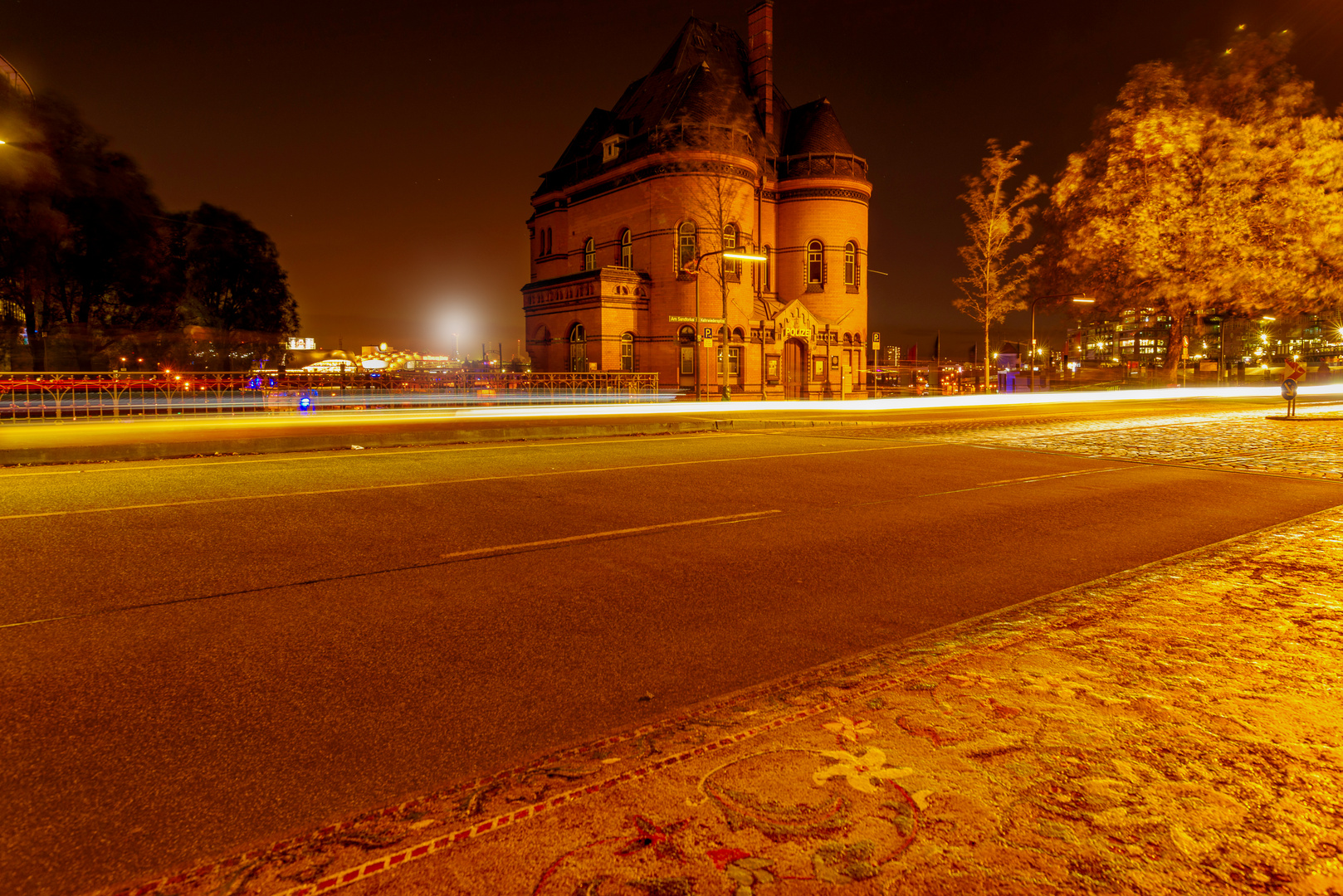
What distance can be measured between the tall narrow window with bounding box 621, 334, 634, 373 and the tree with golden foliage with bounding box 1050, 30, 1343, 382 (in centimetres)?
2599

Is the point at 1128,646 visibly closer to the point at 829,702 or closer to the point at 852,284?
the point at 829,702

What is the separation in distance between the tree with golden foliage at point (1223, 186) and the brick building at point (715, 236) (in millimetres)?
13845

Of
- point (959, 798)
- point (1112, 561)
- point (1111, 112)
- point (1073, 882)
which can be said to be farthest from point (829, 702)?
point (1111, 112)

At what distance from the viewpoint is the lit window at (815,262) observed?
44312 mm

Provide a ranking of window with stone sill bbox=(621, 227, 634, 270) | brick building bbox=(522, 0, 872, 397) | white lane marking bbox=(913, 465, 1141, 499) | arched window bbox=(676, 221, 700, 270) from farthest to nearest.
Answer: window with stone sill bbox=(621, 227, 634, 270), arched window bbox=(676, 221, 700, 270), brick building bbox=(522, 0, 872, 397), white lane marking bbox=(913, 465, 1141, 499)

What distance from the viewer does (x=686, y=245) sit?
4162cm

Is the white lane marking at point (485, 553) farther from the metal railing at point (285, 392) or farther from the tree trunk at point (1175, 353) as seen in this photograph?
the tree trunk at point (1175, 353)

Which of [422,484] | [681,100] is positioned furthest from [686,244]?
[422,484]

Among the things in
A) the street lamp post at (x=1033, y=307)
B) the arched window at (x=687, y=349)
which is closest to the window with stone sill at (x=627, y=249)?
the arched window at (x=687, y=349)

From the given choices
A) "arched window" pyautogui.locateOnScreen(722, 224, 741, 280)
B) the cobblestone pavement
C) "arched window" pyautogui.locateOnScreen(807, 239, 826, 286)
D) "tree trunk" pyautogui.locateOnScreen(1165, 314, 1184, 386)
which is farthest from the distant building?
the cobblestone pavement

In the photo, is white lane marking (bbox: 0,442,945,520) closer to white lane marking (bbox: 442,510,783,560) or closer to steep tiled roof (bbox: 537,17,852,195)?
white lane marking (bbox: 442,510,783,560)

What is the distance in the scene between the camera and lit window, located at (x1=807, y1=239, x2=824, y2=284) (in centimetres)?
4431

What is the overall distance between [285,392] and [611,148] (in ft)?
83.2

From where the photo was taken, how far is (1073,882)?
2168 millimetres
